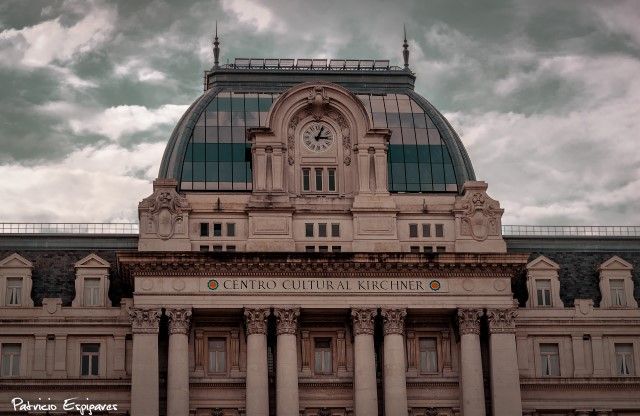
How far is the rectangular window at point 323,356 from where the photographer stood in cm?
9750

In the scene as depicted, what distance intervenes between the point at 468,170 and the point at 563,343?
44.6 ft

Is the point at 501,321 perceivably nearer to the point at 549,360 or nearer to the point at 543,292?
the point at 549,360

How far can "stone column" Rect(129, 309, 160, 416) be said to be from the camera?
92.6 metres

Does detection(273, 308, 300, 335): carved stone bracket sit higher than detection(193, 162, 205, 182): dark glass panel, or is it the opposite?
detection(193, 162, 205, 182): dark glass panel

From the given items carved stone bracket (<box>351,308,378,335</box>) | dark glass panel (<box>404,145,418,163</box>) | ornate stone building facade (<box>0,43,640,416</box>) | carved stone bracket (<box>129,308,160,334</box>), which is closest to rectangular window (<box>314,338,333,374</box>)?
ornate stone building facade (<box>0,43,640,416</box>)

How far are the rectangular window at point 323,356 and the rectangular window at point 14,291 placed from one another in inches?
781

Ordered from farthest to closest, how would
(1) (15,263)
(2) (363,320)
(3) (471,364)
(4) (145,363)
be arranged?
1. (1) (15,263)
2. (2) (363,320)
3. (3) (471,364)
4. (4) (145,363)

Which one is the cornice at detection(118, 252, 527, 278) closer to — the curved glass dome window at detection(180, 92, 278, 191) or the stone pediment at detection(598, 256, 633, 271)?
the curved glass dome window at detection(180, 92, 278, 191)

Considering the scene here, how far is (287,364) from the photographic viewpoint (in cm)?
9431

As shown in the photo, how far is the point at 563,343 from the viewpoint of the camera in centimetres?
10044

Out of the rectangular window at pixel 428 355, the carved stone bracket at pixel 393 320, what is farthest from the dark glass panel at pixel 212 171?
the rectangular window at pixel 428 355

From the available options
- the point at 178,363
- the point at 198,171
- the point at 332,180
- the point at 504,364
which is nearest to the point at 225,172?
the point at 198,171

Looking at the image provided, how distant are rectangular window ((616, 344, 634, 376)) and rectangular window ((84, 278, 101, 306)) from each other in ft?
114

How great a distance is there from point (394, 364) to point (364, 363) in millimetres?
1901
